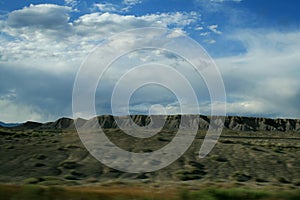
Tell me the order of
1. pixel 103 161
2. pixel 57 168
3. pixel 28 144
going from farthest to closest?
pixel 28 144
pixel 103 161
pixel 57 168

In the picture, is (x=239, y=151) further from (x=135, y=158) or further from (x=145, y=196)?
(x=145, y=196)

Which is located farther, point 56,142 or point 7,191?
point 56,142

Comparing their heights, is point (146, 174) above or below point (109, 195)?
below

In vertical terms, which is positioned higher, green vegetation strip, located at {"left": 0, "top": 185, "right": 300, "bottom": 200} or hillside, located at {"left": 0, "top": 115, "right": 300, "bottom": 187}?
green vegetation strip, located at {"left": 0, "top": 185, "right": 300, "bottom": 200}

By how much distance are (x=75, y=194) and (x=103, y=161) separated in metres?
27.8

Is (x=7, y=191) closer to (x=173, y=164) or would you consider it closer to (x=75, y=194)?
(x=75, y=194)

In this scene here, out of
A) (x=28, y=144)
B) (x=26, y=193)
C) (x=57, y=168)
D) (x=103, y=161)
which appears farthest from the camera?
(x=28, y=144)

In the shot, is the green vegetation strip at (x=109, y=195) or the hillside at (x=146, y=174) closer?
the green vegetation strip at (x=109, y=195)

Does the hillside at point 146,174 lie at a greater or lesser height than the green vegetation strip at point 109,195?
lesser

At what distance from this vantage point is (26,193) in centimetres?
1644

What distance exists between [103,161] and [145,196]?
28102 mm

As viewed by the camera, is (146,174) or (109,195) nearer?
(109,195)

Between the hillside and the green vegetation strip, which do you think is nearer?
the green vegetation strip

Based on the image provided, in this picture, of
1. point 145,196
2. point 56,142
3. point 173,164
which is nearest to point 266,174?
point 173,164
